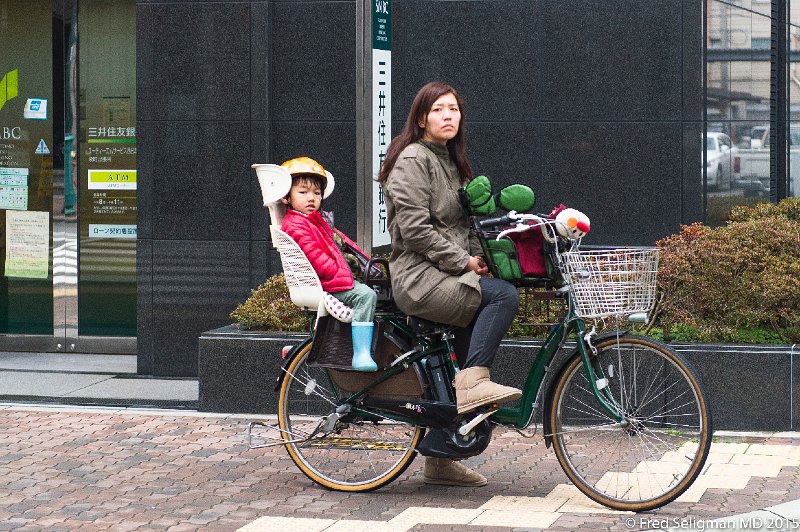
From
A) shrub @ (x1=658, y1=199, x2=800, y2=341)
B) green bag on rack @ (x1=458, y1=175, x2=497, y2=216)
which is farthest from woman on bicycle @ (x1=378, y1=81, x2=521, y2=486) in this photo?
shrub @ (x1=658, y1=199, x2=800, y2=341)

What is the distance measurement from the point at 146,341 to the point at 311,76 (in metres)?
2.46

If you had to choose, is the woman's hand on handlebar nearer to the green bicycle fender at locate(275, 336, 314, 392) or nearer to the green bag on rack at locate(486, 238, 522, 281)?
the green bag on rack at locate(486, 238, 522, 281)

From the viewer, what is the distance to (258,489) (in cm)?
654

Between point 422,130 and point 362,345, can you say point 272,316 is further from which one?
point 422,130

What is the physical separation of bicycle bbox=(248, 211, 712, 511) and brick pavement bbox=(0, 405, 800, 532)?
0.58 ft

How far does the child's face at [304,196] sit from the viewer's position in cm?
646

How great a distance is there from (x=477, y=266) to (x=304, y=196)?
0.98 m

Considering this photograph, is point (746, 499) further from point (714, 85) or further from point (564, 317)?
point (714, 85)

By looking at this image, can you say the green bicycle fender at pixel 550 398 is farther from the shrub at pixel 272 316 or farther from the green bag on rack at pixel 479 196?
the shrub at pixel 272 316

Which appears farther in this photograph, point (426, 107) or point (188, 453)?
point (188, 453)

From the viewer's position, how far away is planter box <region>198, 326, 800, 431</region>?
7.70 metres

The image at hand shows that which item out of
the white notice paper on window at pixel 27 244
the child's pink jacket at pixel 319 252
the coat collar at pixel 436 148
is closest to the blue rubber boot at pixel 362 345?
the child's pink jacket at pixel 319 252

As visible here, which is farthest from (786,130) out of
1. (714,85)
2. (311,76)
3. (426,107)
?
(426,107)

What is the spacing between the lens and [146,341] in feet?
33.5
